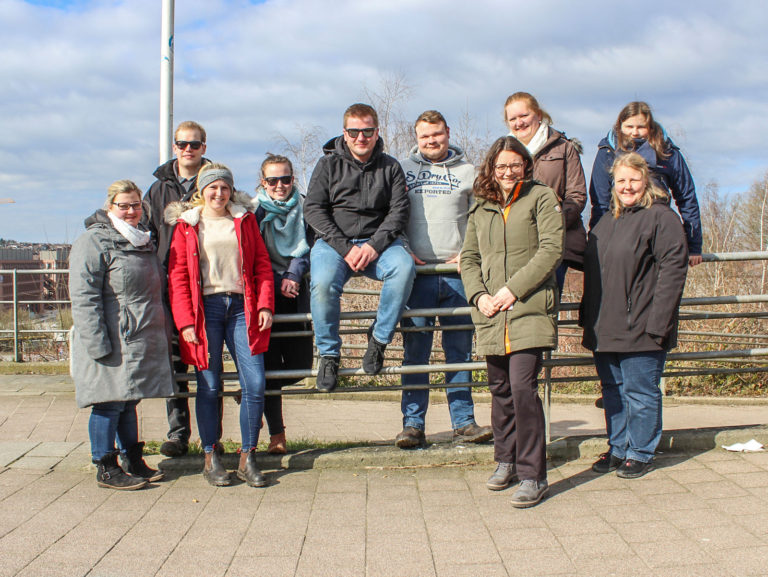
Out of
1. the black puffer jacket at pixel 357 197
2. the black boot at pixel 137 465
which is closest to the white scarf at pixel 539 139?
the black puffer jacket at pixel 357 197

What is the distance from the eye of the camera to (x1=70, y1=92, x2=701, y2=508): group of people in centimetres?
399

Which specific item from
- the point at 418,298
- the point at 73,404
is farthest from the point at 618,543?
the point at 73,404

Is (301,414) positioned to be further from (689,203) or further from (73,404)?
(689,203)

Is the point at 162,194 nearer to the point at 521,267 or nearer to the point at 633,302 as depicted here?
the point at 521,267

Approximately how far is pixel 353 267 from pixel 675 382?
7791mm

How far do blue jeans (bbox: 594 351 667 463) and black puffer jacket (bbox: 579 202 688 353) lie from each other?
13 centimetres

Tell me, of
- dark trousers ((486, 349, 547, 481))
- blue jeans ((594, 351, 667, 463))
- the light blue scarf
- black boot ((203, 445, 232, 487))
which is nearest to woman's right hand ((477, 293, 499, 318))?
dark trousers ((486, 349, 547, 481))

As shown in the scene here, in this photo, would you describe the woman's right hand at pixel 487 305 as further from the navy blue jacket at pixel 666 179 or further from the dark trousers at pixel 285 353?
the dark trousers at pixel 285 353

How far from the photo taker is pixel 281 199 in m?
4.65

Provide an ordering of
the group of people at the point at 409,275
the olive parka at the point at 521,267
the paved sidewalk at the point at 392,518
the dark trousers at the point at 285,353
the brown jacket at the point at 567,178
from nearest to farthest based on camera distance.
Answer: the paved sidewalk at the point at 392,518, the olive parka at the point at 521,267, the group of people at the point at 409,275, the brown jacket at the point at 567,178, the dark trousers at the point at 285,353

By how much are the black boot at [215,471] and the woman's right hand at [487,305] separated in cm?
183

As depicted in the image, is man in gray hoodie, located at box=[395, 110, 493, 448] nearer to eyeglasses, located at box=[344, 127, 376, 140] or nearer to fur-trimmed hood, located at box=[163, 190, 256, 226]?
eyeglasses, located at box=[344, 127, 376, 140]

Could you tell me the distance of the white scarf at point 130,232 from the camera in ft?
13.6

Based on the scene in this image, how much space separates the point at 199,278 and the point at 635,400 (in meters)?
2.68
